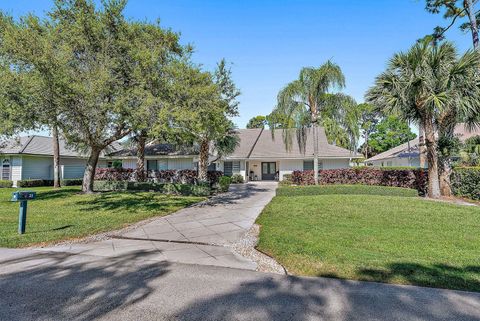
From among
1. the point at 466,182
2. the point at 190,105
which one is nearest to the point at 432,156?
the point at 466,182

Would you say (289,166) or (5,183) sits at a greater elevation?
(289,166)

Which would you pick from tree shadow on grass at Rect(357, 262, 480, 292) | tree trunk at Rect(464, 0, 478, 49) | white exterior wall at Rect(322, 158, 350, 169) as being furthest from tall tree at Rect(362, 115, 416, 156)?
tree shadow on grass at Rect(357, 262, 480, 292)

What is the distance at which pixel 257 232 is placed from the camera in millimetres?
7570

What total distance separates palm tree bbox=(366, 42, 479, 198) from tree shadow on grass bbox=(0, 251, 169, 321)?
13.4 meters

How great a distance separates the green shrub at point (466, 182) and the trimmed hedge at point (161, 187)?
44.7 feet

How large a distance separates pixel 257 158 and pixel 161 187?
10565 millimetres

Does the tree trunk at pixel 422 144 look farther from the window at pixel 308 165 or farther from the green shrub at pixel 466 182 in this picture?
the window at pixel 308 165

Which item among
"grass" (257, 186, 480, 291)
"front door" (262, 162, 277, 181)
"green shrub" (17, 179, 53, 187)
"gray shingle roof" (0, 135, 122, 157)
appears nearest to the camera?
"grass" (257, 186, 480, 291)

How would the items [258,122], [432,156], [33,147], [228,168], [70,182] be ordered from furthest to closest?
[258,122] < [228,168] < [70,182] < [33,147] < [432,156]

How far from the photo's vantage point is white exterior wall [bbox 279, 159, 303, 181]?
25.3m

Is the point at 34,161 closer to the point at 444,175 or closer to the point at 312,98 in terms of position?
the point at 312,98

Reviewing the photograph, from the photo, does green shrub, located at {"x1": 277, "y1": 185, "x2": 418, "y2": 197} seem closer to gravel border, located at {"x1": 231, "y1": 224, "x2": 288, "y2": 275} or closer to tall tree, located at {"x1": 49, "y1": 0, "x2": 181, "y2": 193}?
gravel border, located at {"x1": 231, "y1": 224, "x2": 288, "y2": 275}

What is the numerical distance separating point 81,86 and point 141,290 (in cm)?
868

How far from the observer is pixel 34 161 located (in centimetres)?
2358
